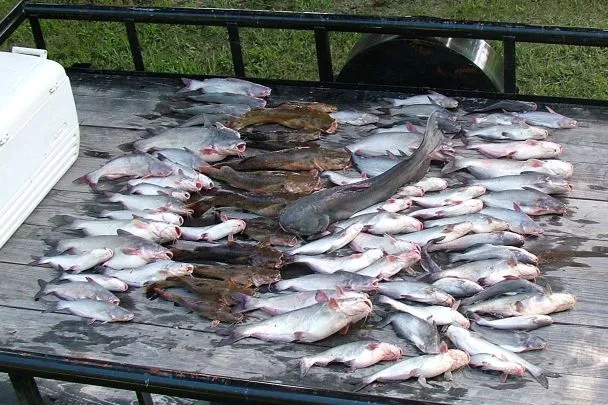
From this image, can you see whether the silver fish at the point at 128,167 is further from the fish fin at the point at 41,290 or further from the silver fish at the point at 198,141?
the fish fin at the point at 41,290

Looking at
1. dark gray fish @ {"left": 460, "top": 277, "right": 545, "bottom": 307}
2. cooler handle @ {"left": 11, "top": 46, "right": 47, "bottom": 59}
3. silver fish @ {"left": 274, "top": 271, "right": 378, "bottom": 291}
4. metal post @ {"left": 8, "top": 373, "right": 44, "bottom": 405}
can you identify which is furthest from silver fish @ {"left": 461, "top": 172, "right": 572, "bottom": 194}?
cooler handle @ {"left": 11, "top": 46, "right": 47, "bottom": 59}

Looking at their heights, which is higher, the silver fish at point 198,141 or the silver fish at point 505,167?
the silver fish at point 198,141

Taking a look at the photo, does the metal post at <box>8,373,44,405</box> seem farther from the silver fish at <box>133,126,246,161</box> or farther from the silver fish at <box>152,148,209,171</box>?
the silver fish at <box>133,126,246,161</box>

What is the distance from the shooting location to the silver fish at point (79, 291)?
3.81m

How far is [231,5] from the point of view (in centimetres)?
859

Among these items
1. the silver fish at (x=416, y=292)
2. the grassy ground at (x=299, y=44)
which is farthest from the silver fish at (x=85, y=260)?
the grassy ground at (x=299, y=44)

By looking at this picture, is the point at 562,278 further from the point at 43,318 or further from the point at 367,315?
the point at 43,318

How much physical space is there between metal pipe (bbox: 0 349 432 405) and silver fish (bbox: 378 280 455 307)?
0.86 metres

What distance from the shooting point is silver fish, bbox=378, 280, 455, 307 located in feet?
11.8

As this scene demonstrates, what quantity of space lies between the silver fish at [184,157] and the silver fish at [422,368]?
1.67 metres

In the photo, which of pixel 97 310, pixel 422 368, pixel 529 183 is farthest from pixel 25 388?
pixel 529 183

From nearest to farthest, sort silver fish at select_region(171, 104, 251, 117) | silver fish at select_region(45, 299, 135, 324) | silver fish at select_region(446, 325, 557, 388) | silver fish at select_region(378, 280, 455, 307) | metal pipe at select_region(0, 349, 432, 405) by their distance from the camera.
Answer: metal pipe at select_region(0, 349, 432, 405) < silver fish at select_region(446, 325, 557, 388) < silver fish at select_region(378, 280, 455, 307) < silver fish at select_region(45, 299, 135, 324) < silver fish at select_region(171, 104, 251, 117)

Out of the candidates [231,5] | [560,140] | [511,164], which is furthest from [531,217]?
[231,5]

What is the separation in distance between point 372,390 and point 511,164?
159 centimetres
